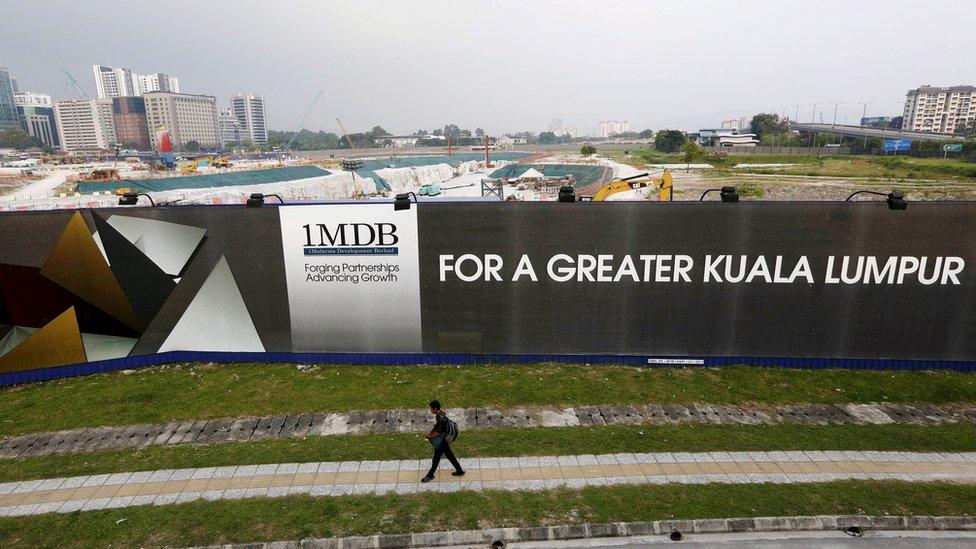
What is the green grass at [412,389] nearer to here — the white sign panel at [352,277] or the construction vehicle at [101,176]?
the white sign panel at [352,277]

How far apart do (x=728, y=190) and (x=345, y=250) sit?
10.7 metres

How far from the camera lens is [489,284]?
578 inches

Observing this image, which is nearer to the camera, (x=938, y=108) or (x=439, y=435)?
(x=439, y=435)

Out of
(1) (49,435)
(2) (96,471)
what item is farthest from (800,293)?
(1) (49,435)

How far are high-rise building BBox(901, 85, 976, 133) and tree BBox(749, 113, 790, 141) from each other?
2165 inches

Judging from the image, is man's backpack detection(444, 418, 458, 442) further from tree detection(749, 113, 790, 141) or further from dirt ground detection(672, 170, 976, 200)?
tree detection(749, 113, 790, 141)

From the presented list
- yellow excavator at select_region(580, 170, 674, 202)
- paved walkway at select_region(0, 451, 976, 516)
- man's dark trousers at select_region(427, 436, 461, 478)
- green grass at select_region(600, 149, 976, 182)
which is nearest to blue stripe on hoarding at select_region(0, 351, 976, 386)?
paved walkway at select_region(0, 451, 976, 516)

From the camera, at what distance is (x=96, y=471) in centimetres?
1000

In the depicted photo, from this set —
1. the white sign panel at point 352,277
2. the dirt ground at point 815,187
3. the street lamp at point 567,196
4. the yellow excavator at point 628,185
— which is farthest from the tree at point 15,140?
the street lamp at point 567,196

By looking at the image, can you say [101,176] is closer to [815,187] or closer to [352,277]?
[352,277]

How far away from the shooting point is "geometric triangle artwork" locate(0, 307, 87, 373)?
14.2 m

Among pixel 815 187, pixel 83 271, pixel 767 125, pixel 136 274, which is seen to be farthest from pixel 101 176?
pixel 767 125

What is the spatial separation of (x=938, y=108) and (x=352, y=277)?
775 ft

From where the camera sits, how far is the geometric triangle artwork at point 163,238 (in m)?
14.6
